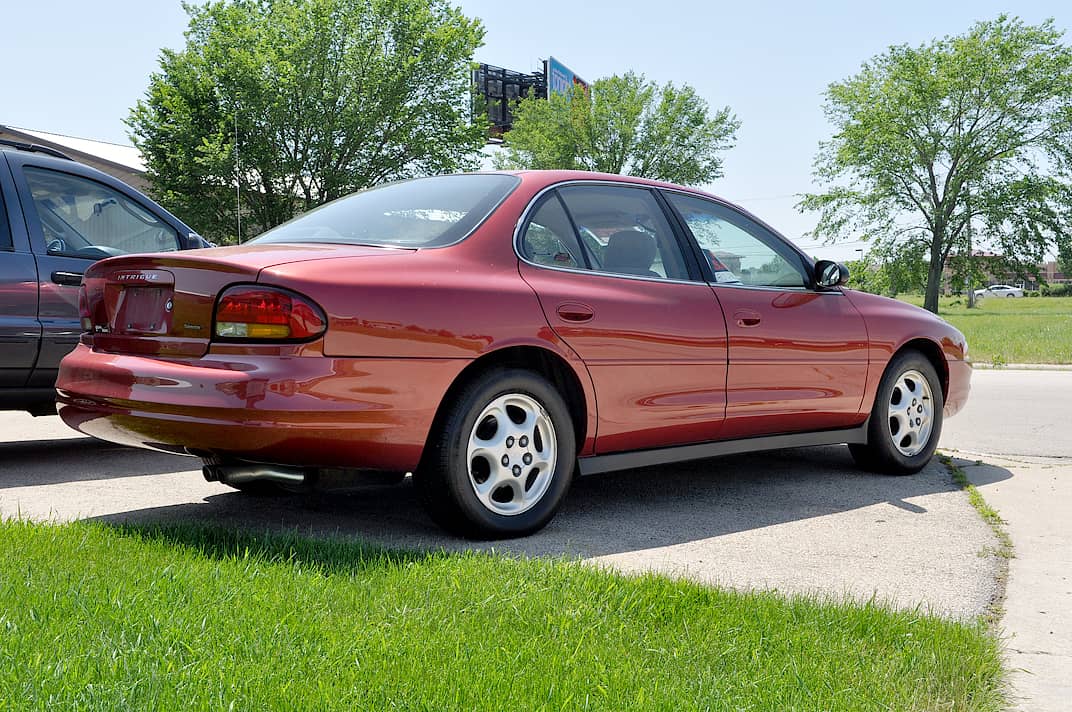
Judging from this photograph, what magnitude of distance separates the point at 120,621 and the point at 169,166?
1591 inches

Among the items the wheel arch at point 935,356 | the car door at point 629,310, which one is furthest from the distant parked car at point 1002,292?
the car door at point 629,310

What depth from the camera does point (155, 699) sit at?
251cm

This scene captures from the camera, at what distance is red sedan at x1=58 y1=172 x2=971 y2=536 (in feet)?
13.2

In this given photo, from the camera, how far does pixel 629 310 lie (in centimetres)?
494

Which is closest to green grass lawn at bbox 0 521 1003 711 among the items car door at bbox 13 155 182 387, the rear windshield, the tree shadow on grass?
the tree shadow on grass

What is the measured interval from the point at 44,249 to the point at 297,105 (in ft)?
120

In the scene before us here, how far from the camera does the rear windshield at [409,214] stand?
4.63 meters

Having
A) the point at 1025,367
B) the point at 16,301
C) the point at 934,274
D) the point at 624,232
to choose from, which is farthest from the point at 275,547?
the point at 934,274

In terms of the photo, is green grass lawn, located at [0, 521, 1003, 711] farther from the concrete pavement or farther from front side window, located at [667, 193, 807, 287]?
front side window, located at [667, 193, 807, 287]

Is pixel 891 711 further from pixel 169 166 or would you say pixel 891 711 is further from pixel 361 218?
pixel 169 166

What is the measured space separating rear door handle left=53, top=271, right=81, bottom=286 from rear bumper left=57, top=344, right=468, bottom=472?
2344 mm

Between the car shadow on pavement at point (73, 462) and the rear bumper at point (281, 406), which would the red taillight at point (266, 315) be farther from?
the car shadow on pavement at point (73, 462)

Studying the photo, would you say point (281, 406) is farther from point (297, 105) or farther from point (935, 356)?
point (297, 105)

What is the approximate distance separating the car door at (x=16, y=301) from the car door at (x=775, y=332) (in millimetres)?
3630
